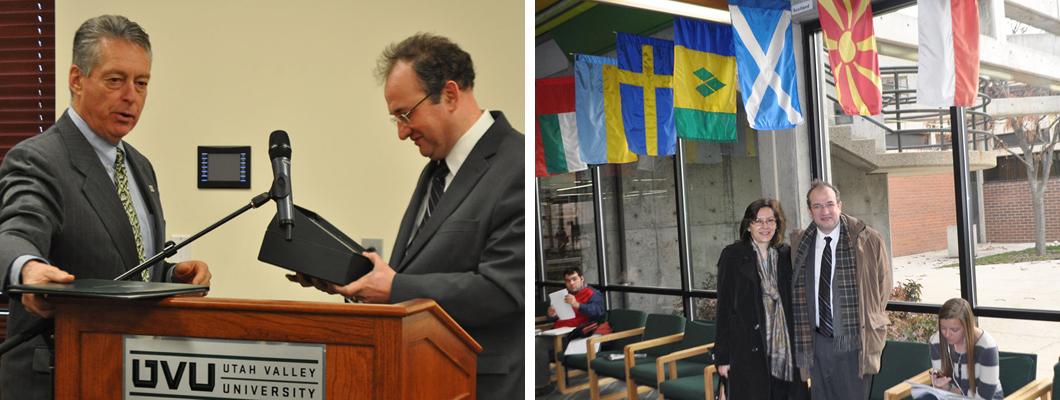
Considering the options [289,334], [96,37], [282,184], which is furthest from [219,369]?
[96,37]

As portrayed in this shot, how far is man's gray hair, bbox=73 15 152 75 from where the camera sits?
9.36 feet

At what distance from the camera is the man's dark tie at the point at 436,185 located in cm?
255

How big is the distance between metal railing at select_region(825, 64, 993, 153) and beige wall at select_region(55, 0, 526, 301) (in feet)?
6.64

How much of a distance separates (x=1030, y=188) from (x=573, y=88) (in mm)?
2189

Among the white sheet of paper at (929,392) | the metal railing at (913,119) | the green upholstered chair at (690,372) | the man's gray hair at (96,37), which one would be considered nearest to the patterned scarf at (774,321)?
the green upholstered chair at (690,372)

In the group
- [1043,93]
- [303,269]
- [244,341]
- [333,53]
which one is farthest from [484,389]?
[1043,93]

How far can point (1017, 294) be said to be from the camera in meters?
3.49

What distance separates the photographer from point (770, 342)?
13.9 feet

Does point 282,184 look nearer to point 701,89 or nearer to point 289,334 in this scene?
point 289,334

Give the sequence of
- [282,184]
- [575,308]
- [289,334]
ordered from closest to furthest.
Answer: [289,334] < [282,184] < [575,308]

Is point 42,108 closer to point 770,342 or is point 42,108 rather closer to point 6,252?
point 6,252

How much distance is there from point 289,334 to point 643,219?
3.11 m

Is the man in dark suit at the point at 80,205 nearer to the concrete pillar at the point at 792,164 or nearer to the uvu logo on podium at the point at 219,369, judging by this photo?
the uvu logo on podium at the point at 219,369

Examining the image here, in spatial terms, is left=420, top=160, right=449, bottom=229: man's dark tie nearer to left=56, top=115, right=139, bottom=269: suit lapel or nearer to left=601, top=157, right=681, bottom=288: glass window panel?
left=56, top=115, right=139, bottom=269: suit lapel
